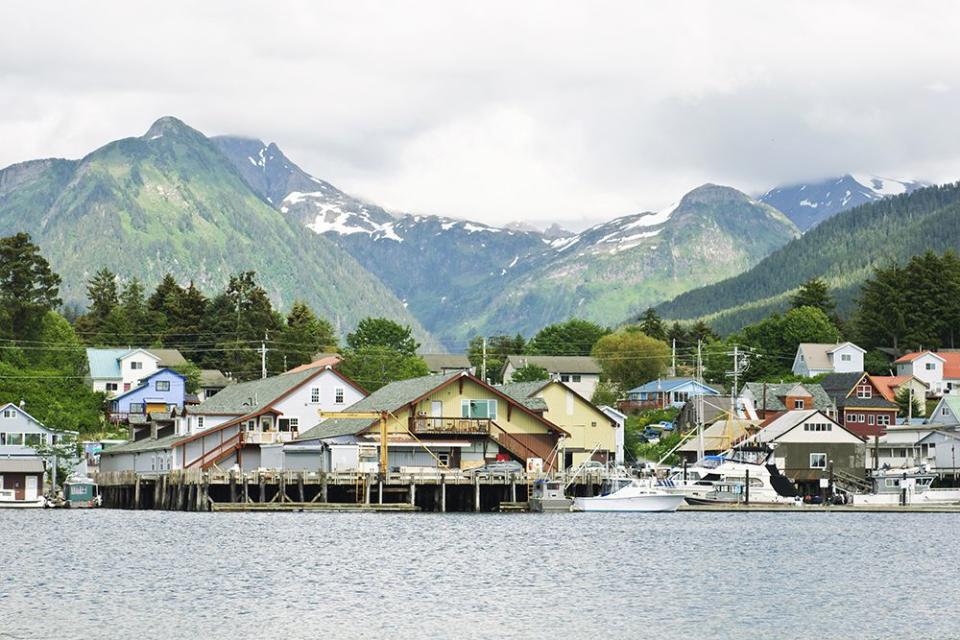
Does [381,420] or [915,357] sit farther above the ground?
[915,357]

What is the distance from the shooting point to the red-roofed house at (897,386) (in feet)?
545

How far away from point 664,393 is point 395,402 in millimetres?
76282

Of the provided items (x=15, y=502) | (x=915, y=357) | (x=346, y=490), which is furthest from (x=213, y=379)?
(x=915, y=357)

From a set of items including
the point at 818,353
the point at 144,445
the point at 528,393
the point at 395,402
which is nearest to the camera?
the point at 395,402

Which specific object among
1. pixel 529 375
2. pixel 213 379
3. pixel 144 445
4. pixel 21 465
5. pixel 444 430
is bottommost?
pixel 21 465

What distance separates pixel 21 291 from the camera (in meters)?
170

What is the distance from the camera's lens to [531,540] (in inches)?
3110

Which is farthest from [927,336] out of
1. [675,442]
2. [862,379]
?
[675,442]

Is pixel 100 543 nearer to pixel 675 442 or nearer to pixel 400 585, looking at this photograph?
pixel 400 585

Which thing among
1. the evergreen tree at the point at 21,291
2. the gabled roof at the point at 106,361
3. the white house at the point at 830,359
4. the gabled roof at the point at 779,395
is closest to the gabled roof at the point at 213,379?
the gabled roof at the point at 106,361

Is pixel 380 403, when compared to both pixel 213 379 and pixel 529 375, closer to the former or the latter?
pixel 213 379

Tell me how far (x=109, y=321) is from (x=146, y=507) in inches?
3346

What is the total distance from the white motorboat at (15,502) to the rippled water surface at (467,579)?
1834cm

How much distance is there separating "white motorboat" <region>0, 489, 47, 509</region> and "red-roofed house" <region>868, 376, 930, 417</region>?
9142 cm
